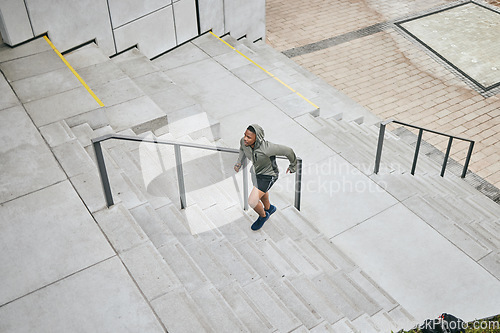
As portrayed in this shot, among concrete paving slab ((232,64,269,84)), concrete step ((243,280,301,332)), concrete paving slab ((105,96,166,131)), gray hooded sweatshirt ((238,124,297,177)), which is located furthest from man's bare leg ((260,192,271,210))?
concrete paving slab ((232,64,269,84))

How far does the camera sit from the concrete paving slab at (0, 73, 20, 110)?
6.69 metres

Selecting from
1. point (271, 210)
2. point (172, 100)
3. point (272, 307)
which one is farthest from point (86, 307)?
point (172, 100)

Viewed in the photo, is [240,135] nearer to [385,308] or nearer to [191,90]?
[191,90]

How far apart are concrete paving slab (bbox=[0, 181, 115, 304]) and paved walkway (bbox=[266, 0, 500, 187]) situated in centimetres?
680

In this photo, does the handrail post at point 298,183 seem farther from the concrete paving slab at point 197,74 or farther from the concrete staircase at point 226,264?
the concrete paving slab at point 197,74

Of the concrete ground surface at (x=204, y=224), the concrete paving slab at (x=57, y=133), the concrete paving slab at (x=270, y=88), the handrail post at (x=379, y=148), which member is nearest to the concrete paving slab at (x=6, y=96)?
the concrete ground surface at (x=204, y=224)

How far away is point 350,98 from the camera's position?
420 inches

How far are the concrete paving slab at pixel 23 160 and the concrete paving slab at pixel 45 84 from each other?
60 cm

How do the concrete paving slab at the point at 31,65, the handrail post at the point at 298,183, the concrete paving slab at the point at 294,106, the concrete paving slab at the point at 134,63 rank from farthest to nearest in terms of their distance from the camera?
the concrete paving slab at the point at 134,63 → the concrete paving slab at the point at 294,106 → the concrete paving slab at the point at 31,65 → the handrail post at the point at 298,183

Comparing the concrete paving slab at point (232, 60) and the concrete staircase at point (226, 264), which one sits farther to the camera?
the concrete paving slab at point (232, 60)

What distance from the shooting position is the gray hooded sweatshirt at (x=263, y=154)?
5.34 m

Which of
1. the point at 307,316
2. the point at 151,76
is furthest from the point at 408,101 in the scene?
the point at 307,316

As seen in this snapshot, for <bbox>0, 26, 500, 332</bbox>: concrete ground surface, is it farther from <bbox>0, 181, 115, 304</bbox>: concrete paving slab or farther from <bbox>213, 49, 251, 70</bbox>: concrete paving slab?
<bbox>213, 49, 251, 70</bbox>: concrete paving slab

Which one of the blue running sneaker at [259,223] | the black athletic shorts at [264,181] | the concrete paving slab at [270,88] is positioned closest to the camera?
the black athletic shorts at [264,181]
